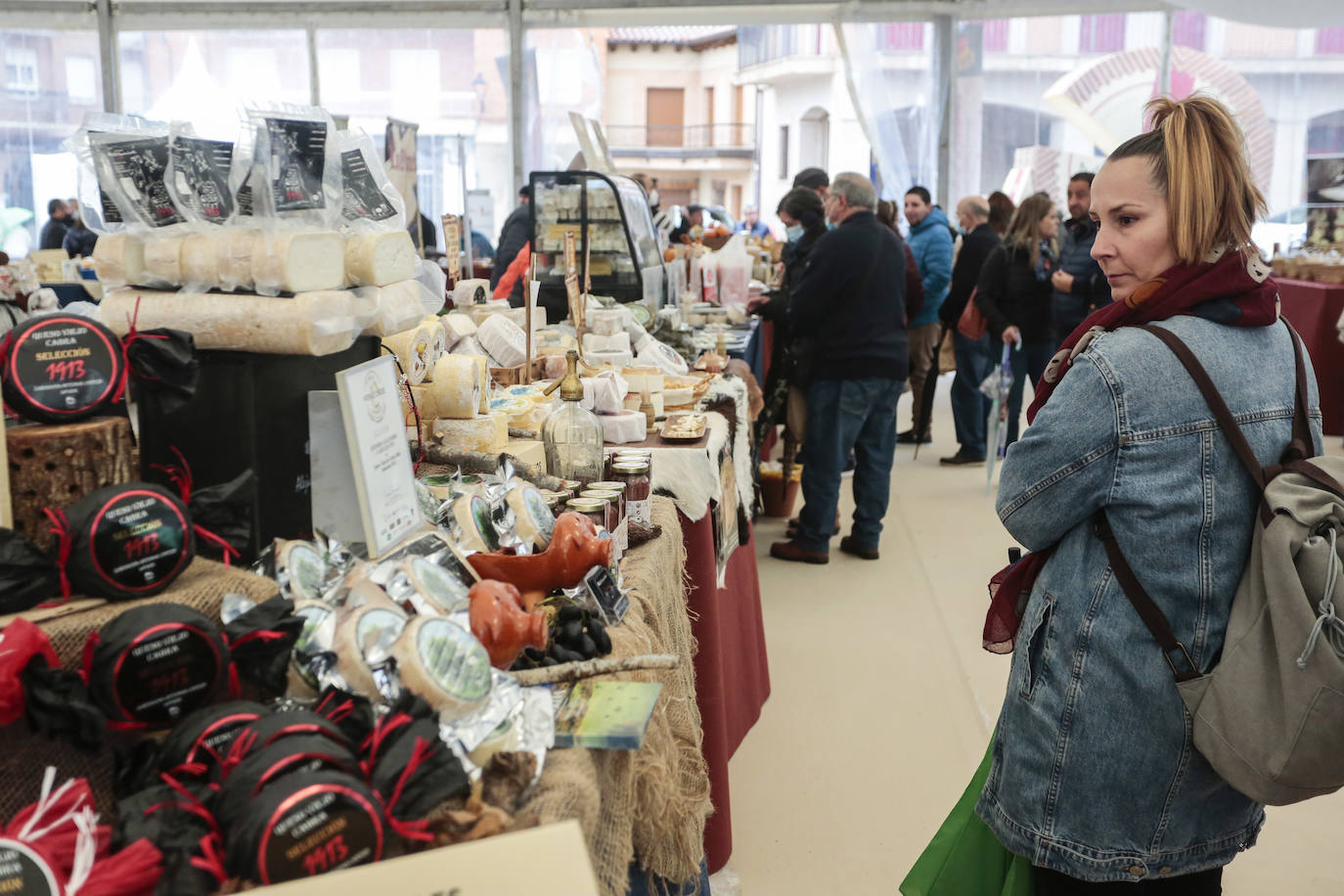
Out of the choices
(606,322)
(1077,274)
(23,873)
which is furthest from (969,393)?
(23,873)

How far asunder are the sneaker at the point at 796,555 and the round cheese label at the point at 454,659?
13.1 ft

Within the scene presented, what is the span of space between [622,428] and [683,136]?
31.6 m

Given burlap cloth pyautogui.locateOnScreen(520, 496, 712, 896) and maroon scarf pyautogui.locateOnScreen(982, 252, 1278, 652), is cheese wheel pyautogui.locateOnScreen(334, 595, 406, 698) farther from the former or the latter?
maroon scarf pyautogui.locateOnScreen(982, 252, 1278, 652)

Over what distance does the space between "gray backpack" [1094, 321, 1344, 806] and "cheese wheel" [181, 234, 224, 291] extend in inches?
53.5

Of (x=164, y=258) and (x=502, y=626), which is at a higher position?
(x=164, y=258)

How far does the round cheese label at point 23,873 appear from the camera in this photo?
0.82m

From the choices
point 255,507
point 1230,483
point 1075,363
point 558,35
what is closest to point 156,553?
point 255,507

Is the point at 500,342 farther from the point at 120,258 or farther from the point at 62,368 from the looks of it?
the point at 62,368

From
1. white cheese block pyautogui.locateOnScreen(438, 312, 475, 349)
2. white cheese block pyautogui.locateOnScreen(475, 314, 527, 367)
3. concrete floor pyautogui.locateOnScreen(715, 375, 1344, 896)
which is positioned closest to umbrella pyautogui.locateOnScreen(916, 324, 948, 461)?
concrete floor pyautogui.locateOnScreen(715, 375, 1344, 896)

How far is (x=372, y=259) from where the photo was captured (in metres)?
1.82

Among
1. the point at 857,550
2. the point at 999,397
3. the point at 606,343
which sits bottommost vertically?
the point at 857,550

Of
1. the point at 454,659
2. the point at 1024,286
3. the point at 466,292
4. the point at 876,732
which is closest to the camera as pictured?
the point at 454,659

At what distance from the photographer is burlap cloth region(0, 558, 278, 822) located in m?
1.05

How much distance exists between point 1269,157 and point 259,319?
10.9m
